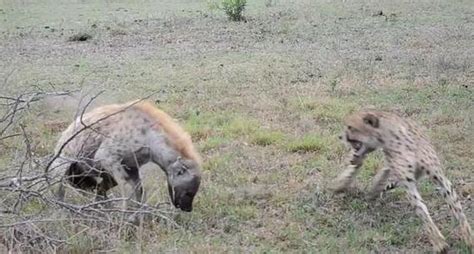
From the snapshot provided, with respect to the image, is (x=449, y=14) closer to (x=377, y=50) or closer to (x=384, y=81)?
(x=377, y=50)

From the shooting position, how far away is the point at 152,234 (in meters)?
5.21

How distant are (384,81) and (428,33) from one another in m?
4.70

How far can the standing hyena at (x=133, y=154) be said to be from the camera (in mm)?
5605

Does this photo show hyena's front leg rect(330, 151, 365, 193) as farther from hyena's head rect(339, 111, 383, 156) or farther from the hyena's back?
the hyena's back

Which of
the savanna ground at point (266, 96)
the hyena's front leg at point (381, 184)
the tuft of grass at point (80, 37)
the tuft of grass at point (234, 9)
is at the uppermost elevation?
the hyena's front leg at point (381, 184)

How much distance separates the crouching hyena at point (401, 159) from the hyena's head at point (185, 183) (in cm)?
116

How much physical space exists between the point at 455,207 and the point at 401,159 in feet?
1.60

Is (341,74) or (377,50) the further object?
(377,50)

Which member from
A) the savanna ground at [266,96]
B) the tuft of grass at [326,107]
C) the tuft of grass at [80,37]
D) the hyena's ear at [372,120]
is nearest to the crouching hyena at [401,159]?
the hyena's ear at [372,120]

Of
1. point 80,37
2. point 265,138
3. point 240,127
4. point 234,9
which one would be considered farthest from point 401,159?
point 234,9

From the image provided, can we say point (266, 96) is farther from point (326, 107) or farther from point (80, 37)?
point (80, 37)

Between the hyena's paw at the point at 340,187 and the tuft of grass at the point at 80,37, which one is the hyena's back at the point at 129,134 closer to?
the hyena's paw at the point at 340,187

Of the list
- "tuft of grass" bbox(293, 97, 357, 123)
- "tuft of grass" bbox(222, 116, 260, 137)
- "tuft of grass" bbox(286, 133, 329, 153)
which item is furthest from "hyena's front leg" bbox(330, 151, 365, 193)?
"tuft of grass" bbox(293, 97, 357, 123)

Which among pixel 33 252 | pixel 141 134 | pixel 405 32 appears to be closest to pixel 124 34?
pixel 405 32
